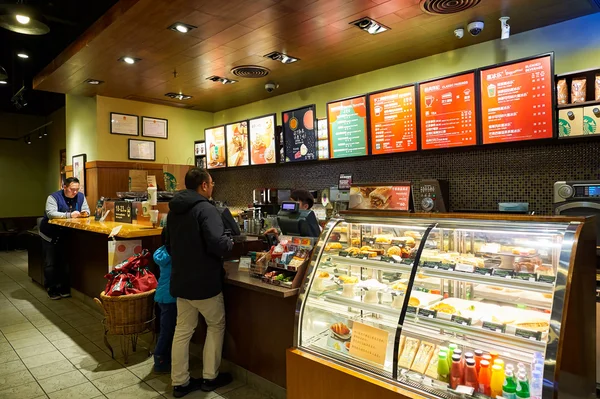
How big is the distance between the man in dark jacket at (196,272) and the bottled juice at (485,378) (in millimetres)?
1842

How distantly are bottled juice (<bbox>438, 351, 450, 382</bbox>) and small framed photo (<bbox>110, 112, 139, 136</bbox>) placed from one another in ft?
21.2

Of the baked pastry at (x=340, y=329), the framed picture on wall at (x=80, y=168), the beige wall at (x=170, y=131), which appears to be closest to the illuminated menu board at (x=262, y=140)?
the beige wall at (x=170, y=131)

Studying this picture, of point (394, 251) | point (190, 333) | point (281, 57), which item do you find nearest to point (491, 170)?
point (394, 251)

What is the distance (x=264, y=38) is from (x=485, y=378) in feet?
12.2

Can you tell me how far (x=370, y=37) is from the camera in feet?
13.9

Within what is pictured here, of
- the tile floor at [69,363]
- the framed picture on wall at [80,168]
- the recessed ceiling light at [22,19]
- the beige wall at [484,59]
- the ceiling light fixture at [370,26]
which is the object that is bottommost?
the tile floor at [69,363]

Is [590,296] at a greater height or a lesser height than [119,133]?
lesser

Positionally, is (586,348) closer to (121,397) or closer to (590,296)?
(590,296)

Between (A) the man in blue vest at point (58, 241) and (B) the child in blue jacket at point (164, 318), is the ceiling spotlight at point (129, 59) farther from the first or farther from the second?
(B) the child in blue jacket at point (164, 318)

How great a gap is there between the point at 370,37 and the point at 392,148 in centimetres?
122

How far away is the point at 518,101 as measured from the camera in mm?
3594

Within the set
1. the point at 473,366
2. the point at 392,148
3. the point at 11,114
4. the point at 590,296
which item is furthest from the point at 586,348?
the point at 11,114

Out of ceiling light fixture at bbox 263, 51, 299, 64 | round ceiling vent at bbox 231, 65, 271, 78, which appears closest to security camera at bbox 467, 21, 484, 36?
ceiling light fixture at bbox 263, 51, 299, 64

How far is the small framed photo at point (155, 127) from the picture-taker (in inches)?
279
